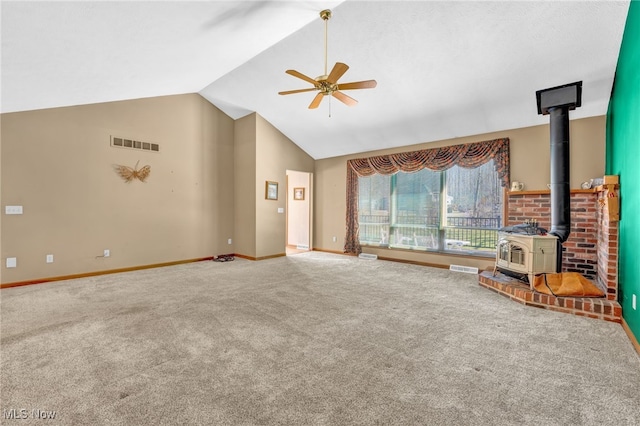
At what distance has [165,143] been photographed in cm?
568

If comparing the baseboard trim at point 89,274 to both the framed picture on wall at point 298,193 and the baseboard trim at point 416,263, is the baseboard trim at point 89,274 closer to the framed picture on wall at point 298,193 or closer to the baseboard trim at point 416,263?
the framed picture on wall at point 298,193

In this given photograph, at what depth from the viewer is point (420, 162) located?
5.89 metres

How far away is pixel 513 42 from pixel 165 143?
5771 mm

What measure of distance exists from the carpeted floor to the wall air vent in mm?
2577

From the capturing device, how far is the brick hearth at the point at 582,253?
3.07 meters

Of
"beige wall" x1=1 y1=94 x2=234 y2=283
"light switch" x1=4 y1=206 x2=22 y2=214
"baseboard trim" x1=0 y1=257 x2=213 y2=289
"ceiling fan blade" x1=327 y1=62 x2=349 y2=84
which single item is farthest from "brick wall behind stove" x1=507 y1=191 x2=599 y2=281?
"light switch" x1=4 y1=206 x2=22 y2=214

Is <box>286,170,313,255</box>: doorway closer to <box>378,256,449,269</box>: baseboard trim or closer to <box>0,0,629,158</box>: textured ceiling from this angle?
<box>378,256,449,269</box>: baseboard trim

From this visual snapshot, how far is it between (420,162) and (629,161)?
3421mm

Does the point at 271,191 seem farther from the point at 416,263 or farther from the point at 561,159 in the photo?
the point at 561,159

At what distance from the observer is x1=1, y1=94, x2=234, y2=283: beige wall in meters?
4.20

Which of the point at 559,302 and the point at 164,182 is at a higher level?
the point at 164,182

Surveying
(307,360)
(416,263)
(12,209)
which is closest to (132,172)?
(12,209)

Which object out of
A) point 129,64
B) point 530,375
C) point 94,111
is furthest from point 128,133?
point 530,375

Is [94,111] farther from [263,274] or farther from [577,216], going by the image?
[577,216]
